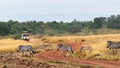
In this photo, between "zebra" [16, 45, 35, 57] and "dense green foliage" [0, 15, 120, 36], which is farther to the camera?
"dense green foliage" [0, 15, 120, 36]

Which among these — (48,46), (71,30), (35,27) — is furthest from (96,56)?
(71,30)

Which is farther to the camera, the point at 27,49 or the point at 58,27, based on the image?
the point at 58,27

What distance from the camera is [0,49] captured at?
57.0 metres

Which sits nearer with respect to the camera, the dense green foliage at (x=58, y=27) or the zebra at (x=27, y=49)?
the zebra at (x=27, y=49)

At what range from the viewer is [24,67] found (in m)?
40.1

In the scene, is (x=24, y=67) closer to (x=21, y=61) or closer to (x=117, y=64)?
(x=21, y=61)

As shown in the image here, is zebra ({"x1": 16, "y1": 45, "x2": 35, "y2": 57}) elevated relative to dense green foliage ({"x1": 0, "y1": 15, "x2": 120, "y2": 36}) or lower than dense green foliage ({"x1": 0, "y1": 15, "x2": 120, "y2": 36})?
elevated

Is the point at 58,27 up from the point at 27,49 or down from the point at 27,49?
down

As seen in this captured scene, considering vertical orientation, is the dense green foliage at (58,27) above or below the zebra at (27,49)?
below

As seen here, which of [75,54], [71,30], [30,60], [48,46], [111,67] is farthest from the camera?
[71,30]

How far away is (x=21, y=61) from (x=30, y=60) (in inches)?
42.1

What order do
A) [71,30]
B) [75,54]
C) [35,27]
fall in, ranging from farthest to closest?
1. [71,30]
2. [35,27]
3. [75,54]

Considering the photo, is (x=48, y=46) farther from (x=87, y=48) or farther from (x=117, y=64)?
(x=117, y=64)

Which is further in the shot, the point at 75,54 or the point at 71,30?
the point at 71,30
